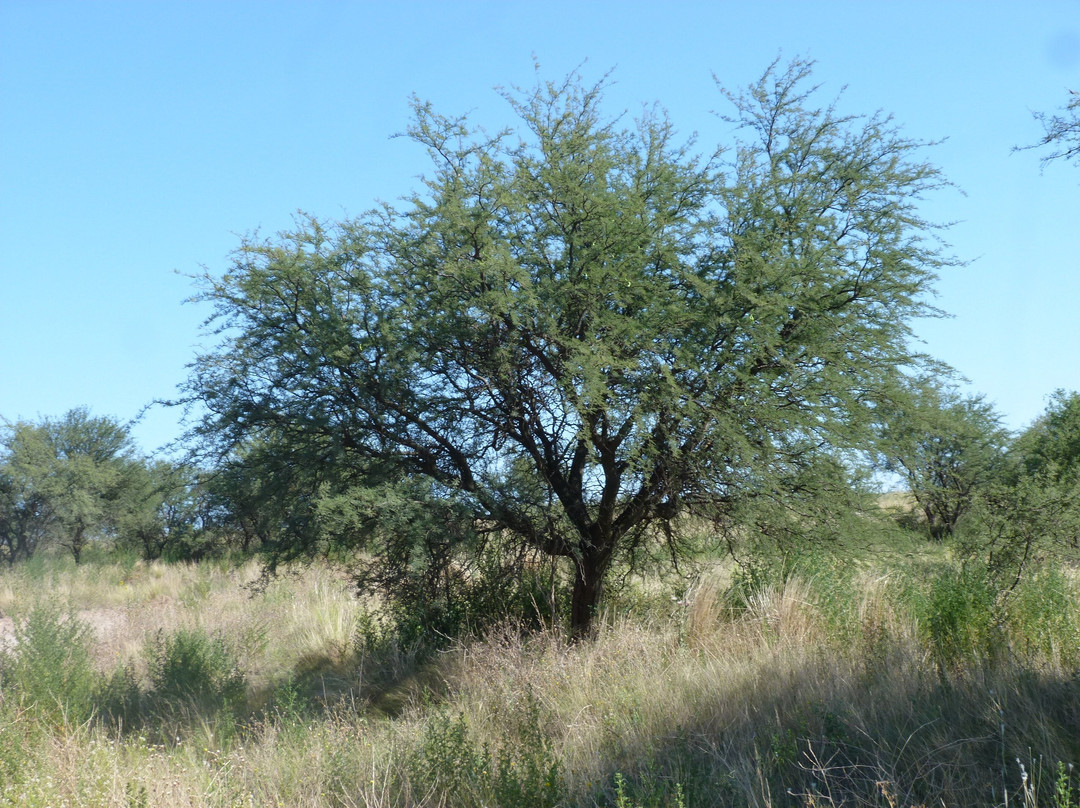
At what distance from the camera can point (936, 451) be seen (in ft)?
34.2

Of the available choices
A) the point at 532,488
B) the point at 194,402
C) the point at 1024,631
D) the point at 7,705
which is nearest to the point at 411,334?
the point at 532,488

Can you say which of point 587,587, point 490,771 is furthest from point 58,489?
point 490,771

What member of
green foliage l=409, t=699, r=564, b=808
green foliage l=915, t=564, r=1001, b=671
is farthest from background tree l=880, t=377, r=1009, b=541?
green foliage l=409, t=699, r=564, b=808

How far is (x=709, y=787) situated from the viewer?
5113 mm

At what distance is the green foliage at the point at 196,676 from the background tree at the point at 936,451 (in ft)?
24.8

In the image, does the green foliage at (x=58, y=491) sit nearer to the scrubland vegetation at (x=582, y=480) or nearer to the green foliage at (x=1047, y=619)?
the scrubland vegetation at (x=582, y=480)

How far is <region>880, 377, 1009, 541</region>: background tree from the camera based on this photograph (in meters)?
9.09

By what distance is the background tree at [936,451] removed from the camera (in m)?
9.09

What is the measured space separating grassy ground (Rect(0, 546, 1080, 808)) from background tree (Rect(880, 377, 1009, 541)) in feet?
3.54

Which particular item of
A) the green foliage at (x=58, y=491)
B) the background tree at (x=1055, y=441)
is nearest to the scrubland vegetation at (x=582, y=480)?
the background tree at (x=1055, y=441)

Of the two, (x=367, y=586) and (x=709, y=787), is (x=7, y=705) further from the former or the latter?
(x=709, y=787)

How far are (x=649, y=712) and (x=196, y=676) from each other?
20.3 feet

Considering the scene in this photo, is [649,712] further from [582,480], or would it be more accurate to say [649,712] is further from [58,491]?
[58,491]

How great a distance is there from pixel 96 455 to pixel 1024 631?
97.6 ft
